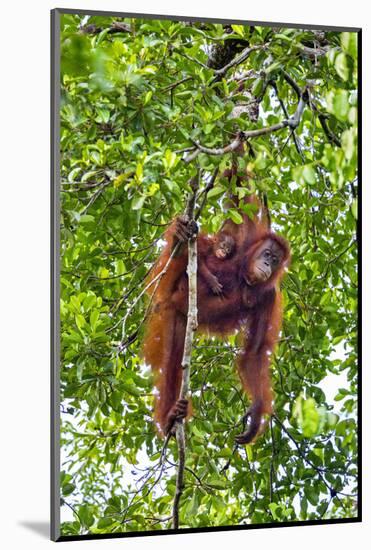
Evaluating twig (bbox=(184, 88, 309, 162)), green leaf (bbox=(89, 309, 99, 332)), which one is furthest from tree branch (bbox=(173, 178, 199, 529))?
green leaf (bbox=(89, 309, 99, 332))

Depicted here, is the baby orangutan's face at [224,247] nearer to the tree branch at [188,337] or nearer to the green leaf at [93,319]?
the tree branch at [188,337]

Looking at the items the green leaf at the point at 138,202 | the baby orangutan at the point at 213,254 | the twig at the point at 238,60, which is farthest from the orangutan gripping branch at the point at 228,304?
the twig at the point at 238,60

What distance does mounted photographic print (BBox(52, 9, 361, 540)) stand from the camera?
359 centimetres

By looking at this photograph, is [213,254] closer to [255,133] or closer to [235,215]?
[235,215]

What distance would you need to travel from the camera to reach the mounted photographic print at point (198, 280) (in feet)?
11.8

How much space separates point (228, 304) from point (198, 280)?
17cm

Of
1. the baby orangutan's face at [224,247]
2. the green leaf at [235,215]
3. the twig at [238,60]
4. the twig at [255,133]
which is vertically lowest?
A: the baby orangutan's face at [224,247]

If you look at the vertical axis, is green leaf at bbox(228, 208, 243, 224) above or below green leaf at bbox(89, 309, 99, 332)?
above

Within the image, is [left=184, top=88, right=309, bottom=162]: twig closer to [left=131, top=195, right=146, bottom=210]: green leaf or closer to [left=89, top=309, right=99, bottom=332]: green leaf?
[left=131, top=195, right=146, bottom=210]: green leaf

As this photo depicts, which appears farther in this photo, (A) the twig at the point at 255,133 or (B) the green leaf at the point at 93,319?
(A) the twig at the point at 255,133

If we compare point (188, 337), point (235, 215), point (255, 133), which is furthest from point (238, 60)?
point (188, 337)

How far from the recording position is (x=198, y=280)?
3.79 meters

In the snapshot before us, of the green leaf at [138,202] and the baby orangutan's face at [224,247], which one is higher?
Answer: the green leaf at [138,202]

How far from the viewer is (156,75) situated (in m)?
3.66
